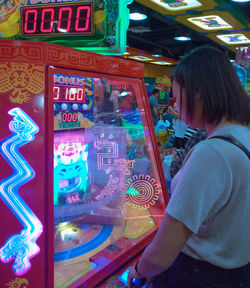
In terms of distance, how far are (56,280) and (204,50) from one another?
1.18 meters

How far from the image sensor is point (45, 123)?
117 centimetres

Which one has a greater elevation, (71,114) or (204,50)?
(204,50)

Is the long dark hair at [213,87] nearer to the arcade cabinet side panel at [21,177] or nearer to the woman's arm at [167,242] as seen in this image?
the woman's arm at [167,242]

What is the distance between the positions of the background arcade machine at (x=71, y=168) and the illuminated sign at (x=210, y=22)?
4.52 m

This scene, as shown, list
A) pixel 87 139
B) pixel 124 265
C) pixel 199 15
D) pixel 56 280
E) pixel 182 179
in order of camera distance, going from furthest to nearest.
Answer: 1. pixel 199 15
2. pixel 87 139
3. pixel 124 265
4. pixel 56 280
5. pixel 182 179

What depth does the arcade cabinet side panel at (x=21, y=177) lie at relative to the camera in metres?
1.13

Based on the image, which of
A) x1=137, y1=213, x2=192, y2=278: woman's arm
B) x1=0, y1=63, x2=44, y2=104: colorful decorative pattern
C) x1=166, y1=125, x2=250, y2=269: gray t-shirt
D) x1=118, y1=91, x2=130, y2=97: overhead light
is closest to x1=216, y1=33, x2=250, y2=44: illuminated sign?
x1=118, y1=91, x2=130, y2=97: overhead light

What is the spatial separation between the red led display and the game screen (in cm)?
28

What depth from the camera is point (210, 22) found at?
580 centimetres

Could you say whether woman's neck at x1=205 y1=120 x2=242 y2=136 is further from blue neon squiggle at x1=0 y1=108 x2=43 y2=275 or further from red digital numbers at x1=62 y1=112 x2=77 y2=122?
red digital numbers at x1=62 y1=112 x2=77 y2=122

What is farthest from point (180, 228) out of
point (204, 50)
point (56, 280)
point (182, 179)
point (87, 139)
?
point (87, 139)

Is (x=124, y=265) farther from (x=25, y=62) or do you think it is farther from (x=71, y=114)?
(x=25, y=62)

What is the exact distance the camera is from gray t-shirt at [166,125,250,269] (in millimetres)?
660

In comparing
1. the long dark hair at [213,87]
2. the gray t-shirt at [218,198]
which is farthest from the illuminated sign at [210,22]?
the gray t-shirt at [218,198]
